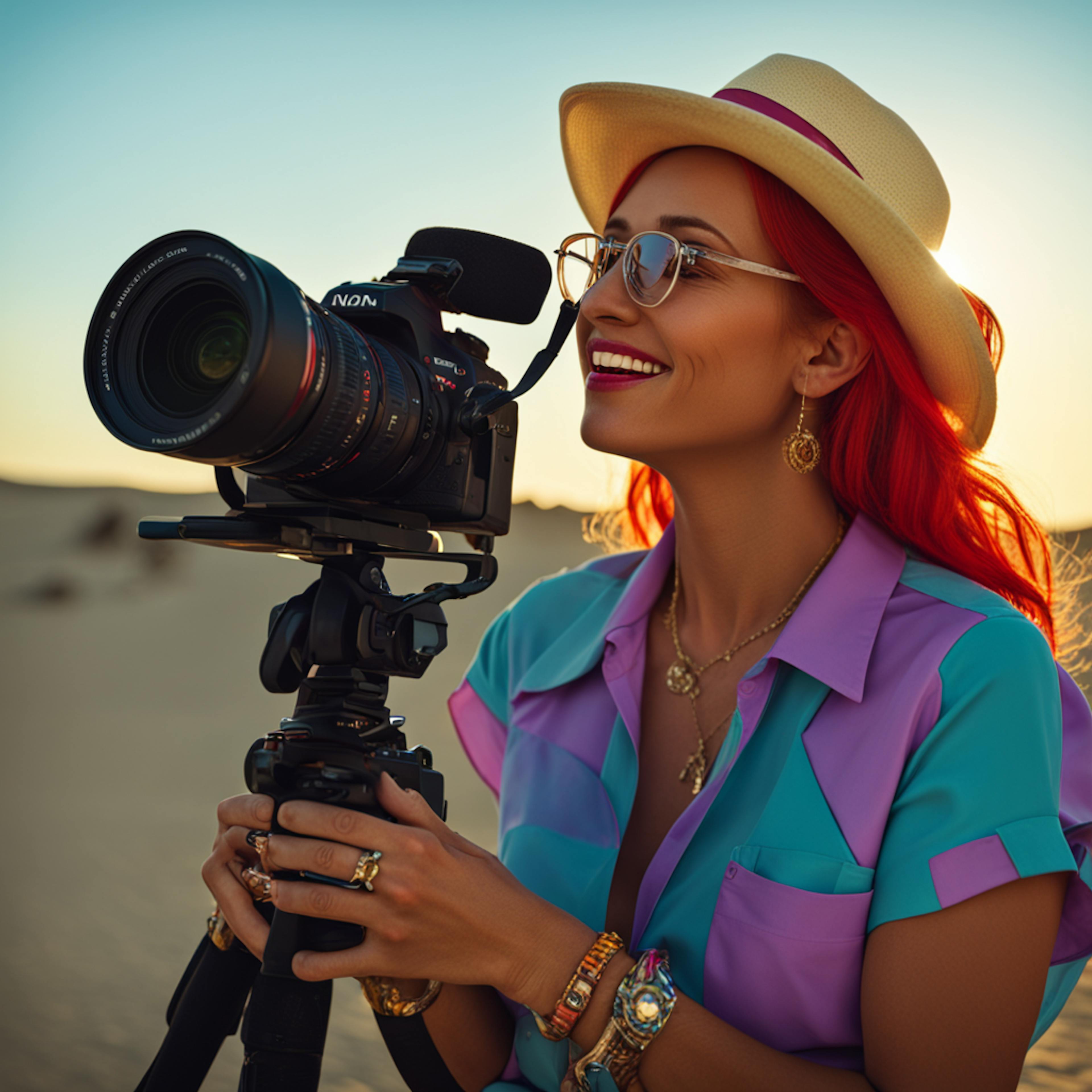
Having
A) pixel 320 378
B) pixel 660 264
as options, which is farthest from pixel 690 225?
pixel 320 378

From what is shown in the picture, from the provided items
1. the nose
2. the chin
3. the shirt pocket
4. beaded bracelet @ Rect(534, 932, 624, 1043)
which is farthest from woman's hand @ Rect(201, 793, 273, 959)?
the nose

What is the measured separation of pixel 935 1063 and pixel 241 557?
871cm

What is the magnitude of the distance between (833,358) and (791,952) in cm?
79

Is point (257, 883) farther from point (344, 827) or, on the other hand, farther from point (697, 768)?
point (697, 768)

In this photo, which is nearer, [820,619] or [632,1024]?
[632,1024]

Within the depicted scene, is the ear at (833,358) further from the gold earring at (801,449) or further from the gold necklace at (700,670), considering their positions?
the gold necklace at (700,670)

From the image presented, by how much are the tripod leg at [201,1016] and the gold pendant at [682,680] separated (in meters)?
0.69

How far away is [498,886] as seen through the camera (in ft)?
3.43

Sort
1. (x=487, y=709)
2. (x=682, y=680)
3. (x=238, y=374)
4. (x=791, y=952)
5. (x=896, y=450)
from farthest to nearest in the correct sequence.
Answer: (x=487, y=709)
(x=682, y=680)
(x=896, y=450)
(x=791, y=952)
(x=238, y=374)

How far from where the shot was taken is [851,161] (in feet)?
4.54

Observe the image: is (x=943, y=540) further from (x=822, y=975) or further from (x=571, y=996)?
(x=571, y=996)

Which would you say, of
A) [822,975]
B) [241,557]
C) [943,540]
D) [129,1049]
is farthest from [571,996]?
[241,557]

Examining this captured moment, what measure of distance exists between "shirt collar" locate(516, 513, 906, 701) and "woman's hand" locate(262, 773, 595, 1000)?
44cm

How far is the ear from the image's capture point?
139 centimetres
